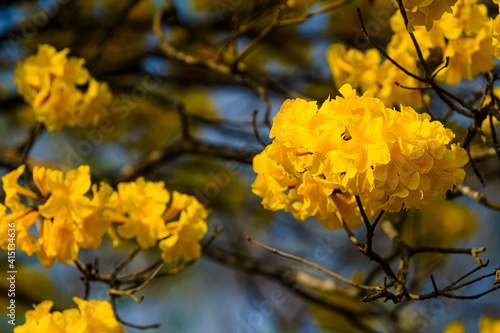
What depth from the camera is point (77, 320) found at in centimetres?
188

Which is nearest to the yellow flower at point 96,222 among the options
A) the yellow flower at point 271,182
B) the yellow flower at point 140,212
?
the yellow flower at point 140,212

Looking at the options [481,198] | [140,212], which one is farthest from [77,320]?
[481,198]

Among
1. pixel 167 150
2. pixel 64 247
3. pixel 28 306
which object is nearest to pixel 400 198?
pixel 64 247

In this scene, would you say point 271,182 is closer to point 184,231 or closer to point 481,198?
point 184,231

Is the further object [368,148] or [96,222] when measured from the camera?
[96,222]

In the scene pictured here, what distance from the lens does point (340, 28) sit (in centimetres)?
524

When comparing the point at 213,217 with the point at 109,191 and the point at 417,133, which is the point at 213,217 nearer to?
the point at 109,191

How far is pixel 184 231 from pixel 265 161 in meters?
0.67

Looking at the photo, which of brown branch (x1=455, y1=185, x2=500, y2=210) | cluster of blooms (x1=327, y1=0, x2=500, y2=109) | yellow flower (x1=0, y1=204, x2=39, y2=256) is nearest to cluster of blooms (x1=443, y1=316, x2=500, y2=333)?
brown branch (x1=455, y1=185, x2=500, y2=210)

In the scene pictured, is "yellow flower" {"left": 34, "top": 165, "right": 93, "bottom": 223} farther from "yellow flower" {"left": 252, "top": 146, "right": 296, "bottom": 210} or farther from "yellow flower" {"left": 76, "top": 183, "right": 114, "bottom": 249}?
"yellow flower" {"left": 252, "top": 146, "right": 296, "bottom": 210}

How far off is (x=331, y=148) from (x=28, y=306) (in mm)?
3776

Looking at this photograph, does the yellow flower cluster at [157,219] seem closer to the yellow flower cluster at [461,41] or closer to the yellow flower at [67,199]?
the yellow flower at [67,199]

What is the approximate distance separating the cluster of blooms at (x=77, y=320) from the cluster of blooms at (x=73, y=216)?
193mm

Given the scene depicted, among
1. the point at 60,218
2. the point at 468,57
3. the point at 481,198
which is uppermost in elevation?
the point at 468,57
